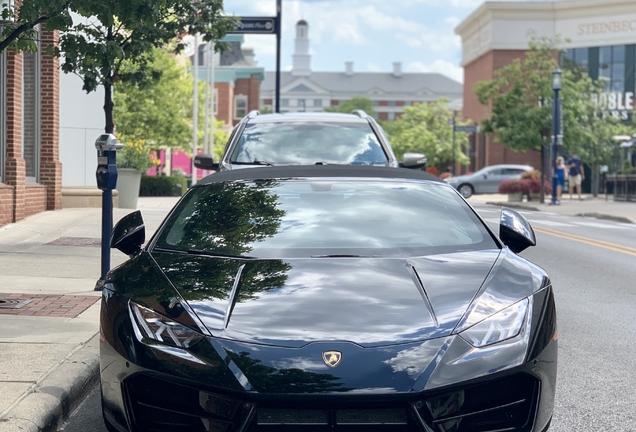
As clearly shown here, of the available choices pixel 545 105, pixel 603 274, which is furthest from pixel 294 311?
pixel 545 105

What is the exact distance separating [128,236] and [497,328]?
2165 millimetres

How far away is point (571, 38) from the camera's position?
219 feet

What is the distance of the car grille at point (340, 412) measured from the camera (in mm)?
3408

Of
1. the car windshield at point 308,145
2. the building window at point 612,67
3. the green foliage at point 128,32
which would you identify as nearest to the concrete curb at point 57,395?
the green foliage at point 128,32

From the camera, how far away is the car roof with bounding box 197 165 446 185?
544 centimetres

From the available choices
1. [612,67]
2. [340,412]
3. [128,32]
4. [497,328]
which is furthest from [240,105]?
[340,412]

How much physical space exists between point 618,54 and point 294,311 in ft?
214

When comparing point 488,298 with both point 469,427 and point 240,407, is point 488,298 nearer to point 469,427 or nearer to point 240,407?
point 469,427

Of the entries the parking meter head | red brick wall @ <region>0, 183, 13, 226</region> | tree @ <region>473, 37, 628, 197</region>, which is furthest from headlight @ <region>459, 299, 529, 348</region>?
tree @ <region>473, 37, 628, 197</region>

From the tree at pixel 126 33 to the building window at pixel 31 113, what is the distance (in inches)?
155

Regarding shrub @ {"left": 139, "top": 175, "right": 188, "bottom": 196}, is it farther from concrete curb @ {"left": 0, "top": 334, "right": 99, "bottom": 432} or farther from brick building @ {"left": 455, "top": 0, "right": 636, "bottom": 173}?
brick building @ {"left": 455, "top": 0, "right": 636, "bottom": 173}

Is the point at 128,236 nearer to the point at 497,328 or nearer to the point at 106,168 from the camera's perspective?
the point at 497,328

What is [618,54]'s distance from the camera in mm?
64500

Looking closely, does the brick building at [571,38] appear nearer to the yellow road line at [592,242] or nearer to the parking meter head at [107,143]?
the yellow road line at [592,242]
